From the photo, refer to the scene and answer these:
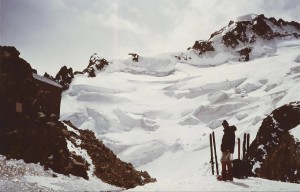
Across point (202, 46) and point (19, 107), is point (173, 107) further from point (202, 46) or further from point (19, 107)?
point (202, 46)

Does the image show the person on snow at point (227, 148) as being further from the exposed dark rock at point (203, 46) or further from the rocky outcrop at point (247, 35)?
the exposed dark rock at point (203, 46)

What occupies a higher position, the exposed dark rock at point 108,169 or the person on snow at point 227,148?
the person on snow at point 227,148

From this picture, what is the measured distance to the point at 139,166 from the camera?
4572cm

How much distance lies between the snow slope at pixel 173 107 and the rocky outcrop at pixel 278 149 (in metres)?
1.64

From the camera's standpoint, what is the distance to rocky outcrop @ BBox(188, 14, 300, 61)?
117m

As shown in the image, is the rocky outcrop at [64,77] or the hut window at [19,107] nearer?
the hut window at [19,107]

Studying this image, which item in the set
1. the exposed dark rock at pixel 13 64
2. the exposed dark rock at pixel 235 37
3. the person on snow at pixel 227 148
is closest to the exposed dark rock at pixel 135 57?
the exposed dark rock at pixel 235 37

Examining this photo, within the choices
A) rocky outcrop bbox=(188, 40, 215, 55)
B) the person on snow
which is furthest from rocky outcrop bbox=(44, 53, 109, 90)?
the person on snow

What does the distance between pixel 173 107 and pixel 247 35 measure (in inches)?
2688

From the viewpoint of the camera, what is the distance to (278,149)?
21.2m

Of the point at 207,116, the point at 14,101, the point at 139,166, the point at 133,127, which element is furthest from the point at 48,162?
the point at 207,116

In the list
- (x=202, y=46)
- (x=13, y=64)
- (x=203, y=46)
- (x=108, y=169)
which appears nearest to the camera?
(x=13, y=64)

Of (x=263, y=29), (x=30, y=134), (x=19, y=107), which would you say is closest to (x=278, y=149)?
(x=30, y=134)

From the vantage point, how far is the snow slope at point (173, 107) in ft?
153
